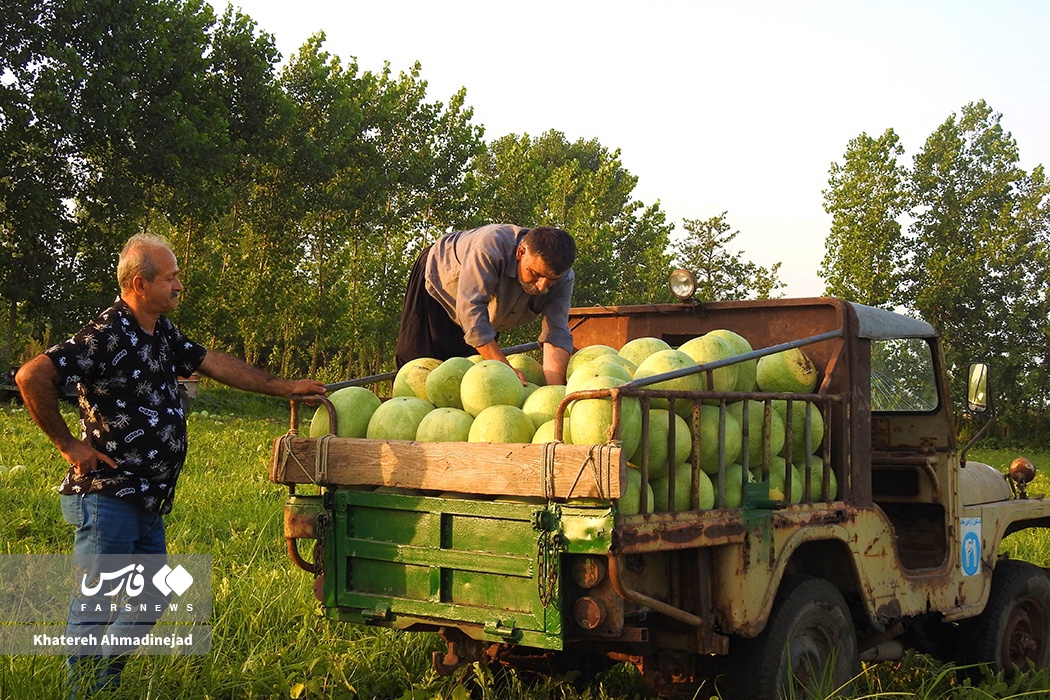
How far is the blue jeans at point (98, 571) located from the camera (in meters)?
4.13

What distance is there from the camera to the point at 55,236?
67.2 ft

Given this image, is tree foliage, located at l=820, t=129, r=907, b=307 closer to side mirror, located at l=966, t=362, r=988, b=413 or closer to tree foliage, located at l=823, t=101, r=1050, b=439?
tree foliage, located at l=823, t=101, r=1050, b=439

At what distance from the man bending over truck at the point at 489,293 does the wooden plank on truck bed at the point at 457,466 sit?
95 centimetres

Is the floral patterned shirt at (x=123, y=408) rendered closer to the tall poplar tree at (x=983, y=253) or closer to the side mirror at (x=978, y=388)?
the side mirror at (x=978, y=388)

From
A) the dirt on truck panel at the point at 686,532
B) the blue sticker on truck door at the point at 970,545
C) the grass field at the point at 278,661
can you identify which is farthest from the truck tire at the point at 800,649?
the blue sticker on truck door at the point at 970,545

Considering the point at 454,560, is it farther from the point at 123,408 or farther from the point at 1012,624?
the point at 1012,624

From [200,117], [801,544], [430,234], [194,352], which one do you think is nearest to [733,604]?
[801,544]

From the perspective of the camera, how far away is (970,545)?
5.36m

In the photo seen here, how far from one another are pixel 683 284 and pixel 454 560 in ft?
7.19

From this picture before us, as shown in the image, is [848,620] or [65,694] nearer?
[65,694]

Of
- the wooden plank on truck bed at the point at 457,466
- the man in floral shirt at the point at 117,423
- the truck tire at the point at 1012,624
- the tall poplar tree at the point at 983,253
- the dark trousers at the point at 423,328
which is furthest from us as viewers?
the tall poplar tree at the point at 983,253

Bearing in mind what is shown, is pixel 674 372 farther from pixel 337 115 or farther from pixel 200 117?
pixel 337 115

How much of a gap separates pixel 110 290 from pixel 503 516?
19308mm

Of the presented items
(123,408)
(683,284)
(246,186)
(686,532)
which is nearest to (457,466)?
(686,532)
